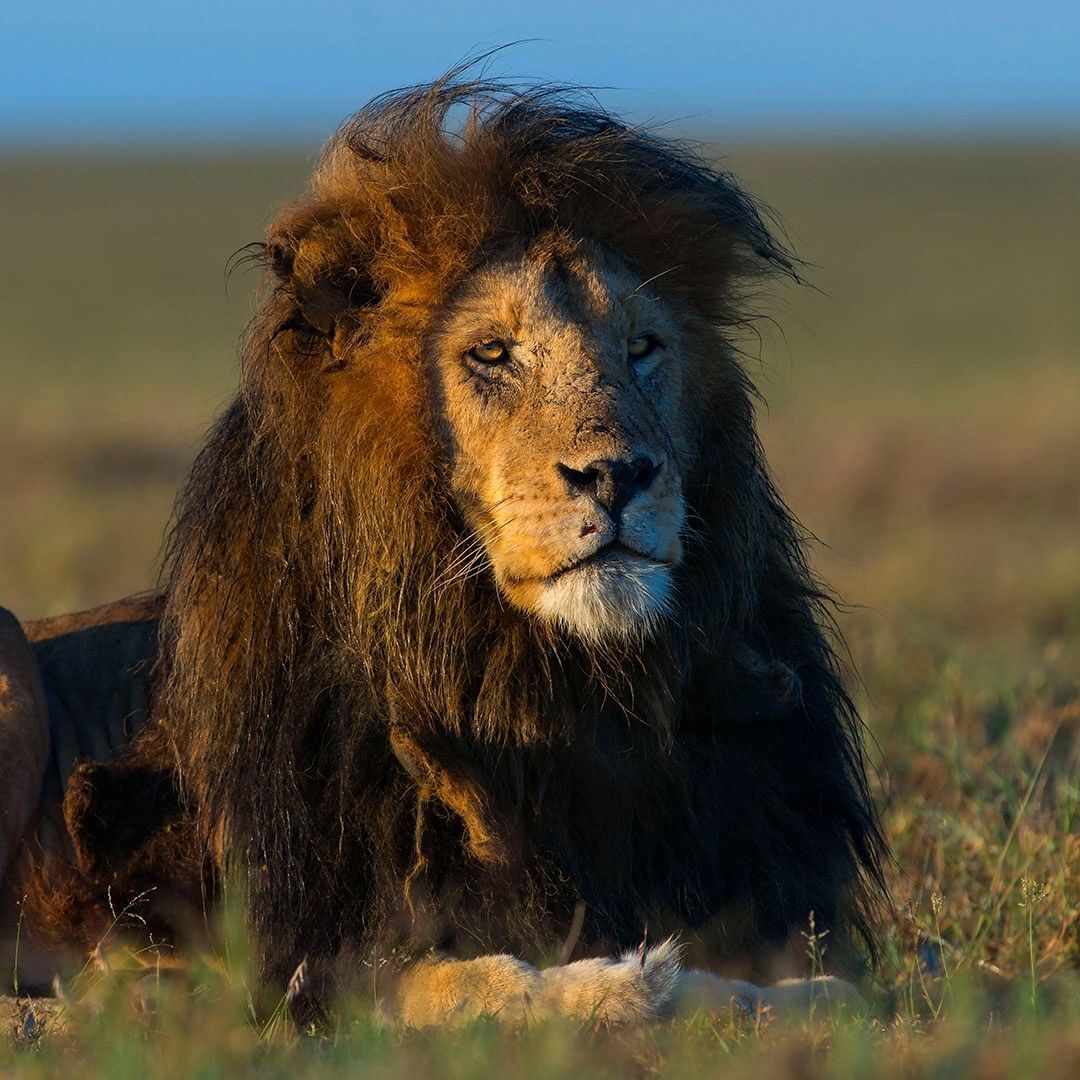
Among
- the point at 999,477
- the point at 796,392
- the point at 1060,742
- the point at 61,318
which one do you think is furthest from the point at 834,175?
the point at 1060,742

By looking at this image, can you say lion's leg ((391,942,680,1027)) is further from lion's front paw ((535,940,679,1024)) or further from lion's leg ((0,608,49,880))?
lion's leg ((0,608,49,880))

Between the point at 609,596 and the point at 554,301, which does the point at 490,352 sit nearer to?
the point at 554,301

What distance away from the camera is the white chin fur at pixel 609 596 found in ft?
9.50

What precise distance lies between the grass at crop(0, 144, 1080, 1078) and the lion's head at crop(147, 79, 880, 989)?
0.30 m

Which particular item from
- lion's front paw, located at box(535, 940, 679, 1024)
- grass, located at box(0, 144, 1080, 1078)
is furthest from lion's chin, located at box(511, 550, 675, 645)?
grass, located at box(0, 144, 1080, 1078)

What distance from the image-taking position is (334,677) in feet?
10.5

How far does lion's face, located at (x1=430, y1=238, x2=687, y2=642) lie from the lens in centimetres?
289

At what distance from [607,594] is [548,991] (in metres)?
0.62

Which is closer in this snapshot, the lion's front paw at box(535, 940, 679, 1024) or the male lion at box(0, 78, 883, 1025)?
the lion's front paw at box(535, 940, 679, 1024)

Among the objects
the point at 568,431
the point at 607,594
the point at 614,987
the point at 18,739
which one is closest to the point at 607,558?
the point at 607,594

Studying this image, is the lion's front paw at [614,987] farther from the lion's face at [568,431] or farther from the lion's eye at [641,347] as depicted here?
the lion's eye at [641,347]

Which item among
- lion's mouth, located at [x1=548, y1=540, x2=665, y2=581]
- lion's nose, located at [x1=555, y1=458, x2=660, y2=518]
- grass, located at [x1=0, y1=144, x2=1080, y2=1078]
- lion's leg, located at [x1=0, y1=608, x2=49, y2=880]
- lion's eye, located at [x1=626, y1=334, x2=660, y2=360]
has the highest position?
lion's eye, located at [x1=626, y1=334, x2=660, y2=360]

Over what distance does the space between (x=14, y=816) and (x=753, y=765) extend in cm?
138

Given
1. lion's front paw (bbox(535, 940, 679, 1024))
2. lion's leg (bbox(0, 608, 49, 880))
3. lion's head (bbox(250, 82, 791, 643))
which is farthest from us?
lion's leg (bbox(0, 608, 49, 880))
